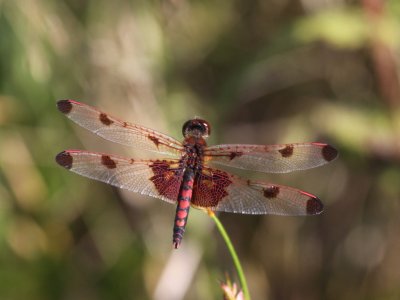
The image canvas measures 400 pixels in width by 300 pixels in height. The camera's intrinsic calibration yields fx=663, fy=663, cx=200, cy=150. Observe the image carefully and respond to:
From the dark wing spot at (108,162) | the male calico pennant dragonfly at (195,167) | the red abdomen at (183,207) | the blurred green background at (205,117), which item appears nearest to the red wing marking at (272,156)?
the male calico pennant dragonfly at (195,167)

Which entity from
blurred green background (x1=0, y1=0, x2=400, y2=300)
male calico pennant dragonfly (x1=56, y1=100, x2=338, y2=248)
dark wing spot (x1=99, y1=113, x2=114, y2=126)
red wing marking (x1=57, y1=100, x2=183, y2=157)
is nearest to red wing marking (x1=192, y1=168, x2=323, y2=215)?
male calico pennant dragonfly (x1=56, y1=100, x2=338, y2=248)

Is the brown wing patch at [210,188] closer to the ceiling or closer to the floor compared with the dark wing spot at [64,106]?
closer to the floor

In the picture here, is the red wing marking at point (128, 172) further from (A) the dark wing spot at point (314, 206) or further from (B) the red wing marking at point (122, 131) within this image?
(A) the dark wing spot at point (314, 206)

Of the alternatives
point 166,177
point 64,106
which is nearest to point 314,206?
point 166,177

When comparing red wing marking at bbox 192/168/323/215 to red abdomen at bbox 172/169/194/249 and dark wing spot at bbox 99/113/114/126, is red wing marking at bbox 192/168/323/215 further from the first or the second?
dark wing spot at bbox 99/113/114/126

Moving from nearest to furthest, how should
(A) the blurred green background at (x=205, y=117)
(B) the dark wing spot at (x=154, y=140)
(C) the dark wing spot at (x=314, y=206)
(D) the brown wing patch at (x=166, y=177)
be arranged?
1. (C) the dark wing spot at (x=314, y=206)
2. (D) the brown wing patch at (x=166, y=177)
3. (B) the dark wing spot at (x=154, y=140)
4. (A) the blurred green background at (x=205, y=117)

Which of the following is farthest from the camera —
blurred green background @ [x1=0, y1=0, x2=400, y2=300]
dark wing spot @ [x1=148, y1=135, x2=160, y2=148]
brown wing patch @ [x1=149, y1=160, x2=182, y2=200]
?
blurred green background @ [x1=0, y1=0, x2=400, y2=300]

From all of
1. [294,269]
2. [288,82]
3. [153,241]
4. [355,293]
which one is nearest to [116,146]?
[153,241]
